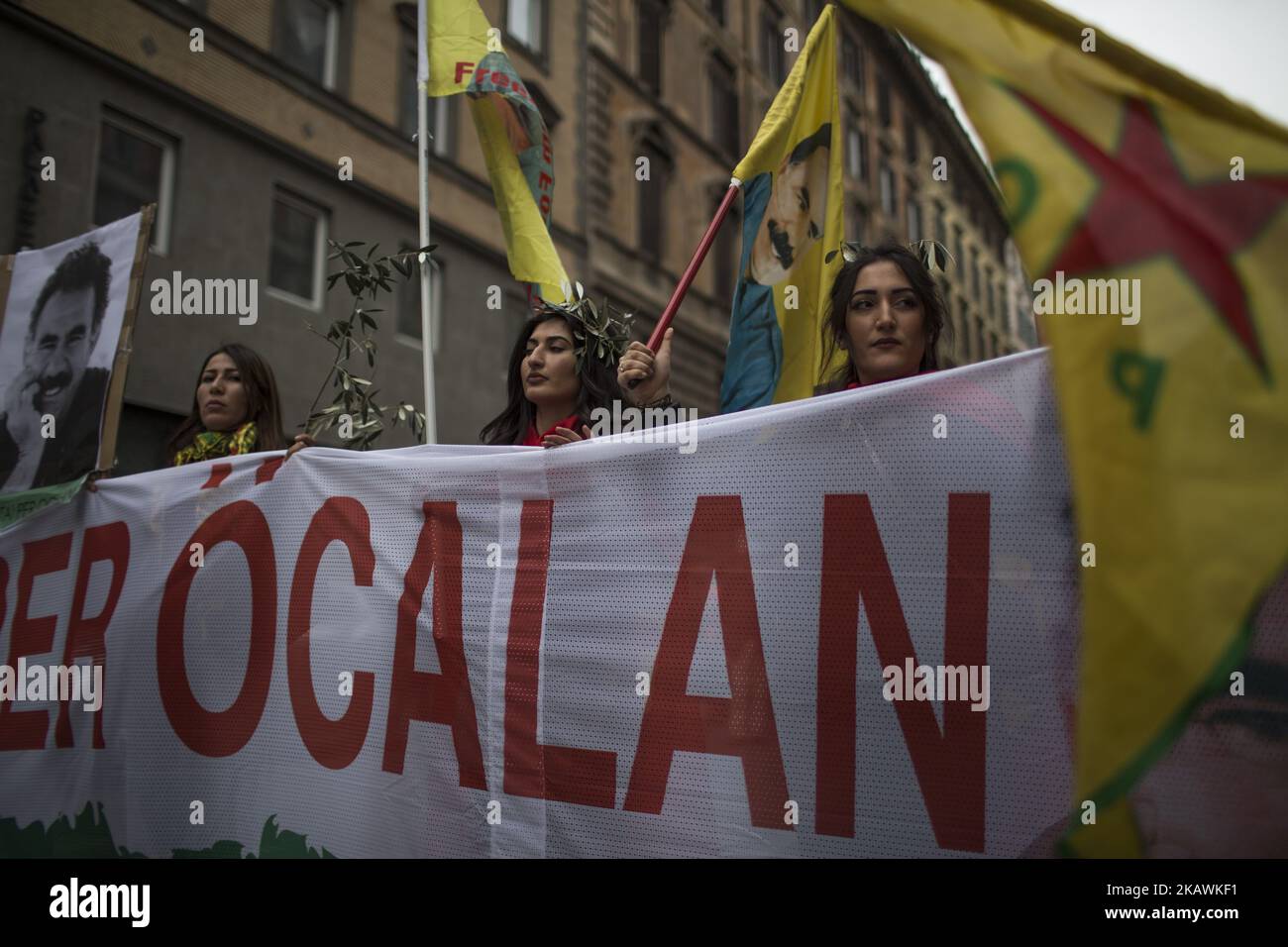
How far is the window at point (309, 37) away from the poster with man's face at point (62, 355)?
8.00 m

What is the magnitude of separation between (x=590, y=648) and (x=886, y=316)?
1.19 m

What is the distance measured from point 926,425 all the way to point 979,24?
760 millimetres

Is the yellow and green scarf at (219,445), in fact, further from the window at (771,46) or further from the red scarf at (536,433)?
the window at (771,46)

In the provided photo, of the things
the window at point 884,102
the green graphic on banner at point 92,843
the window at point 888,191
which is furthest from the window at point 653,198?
the green graphic on banner at point 92,843

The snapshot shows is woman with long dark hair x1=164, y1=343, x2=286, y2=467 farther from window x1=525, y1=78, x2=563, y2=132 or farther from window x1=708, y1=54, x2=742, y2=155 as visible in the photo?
window x1=708, y1=54, x2=742, y2=155

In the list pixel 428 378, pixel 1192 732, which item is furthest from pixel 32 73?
pixel 1192 732

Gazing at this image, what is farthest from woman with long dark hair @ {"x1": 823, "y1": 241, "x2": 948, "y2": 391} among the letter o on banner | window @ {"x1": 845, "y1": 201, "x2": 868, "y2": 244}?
window @ {"x1": 845, "y1": 201, "x2": 868, "y2": 244}

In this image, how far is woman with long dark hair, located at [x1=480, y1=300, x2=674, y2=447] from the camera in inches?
125

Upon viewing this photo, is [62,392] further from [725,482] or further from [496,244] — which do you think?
[496,244]

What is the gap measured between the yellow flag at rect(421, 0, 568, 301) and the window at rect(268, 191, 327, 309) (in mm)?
6785

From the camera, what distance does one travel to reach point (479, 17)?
14.4ft

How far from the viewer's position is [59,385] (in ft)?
11.6

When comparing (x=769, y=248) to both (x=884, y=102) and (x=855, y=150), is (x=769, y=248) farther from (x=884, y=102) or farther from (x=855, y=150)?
(x=884, y=102)
